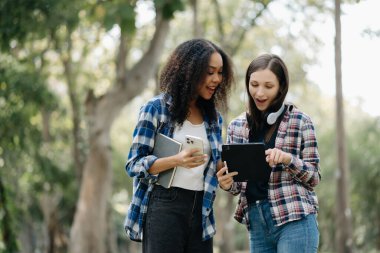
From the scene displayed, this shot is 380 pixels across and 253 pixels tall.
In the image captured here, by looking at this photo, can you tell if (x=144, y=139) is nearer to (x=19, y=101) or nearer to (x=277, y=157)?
(x=277, y=157)

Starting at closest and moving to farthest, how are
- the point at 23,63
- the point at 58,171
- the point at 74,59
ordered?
the point at 23,63 → the point at 58,171 → the point at 74,59

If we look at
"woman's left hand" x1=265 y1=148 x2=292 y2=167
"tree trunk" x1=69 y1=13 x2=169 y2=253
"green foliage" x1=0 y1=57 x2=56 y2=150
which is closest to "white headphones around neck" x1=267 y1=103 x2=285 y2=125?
"woman's left hand" x1=265 y1=148 x2=292 y2=167

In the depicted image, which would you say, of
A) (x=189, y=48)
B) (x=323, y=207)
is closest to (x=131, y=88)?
(x=189, y=48)

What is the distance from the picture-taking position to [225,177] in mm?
3967

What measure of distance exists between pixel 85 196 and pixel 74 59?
892cm

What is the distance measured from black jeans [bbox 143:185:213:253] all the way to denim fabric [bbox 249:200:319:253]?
1.33 ft

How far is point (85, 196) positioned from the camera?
15.0m

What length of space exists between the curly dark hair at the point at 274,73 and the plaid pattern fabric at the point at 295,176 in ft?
0.29

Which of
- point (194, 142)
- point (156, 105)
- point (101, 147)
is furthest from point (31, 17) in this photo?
point (194, 142)

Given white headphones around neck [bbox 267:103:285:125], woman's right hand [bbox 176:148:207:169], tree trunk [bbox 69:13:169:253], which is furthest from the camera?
tree trunk [bbox 69:13:169:253]

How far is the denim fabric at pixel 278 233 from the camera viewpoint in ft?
12.9

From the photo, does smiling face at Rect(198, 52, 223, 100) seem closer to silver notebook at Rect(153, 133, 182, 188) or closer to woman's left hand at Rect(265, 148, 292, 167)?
silver notebook at Rect(153, 133, 182, 188)

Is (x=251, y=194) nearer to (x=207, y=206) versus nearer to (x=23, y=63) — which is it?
(x=207, y=206)

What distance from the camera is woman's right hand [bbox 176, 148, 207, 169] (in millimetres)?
3762
